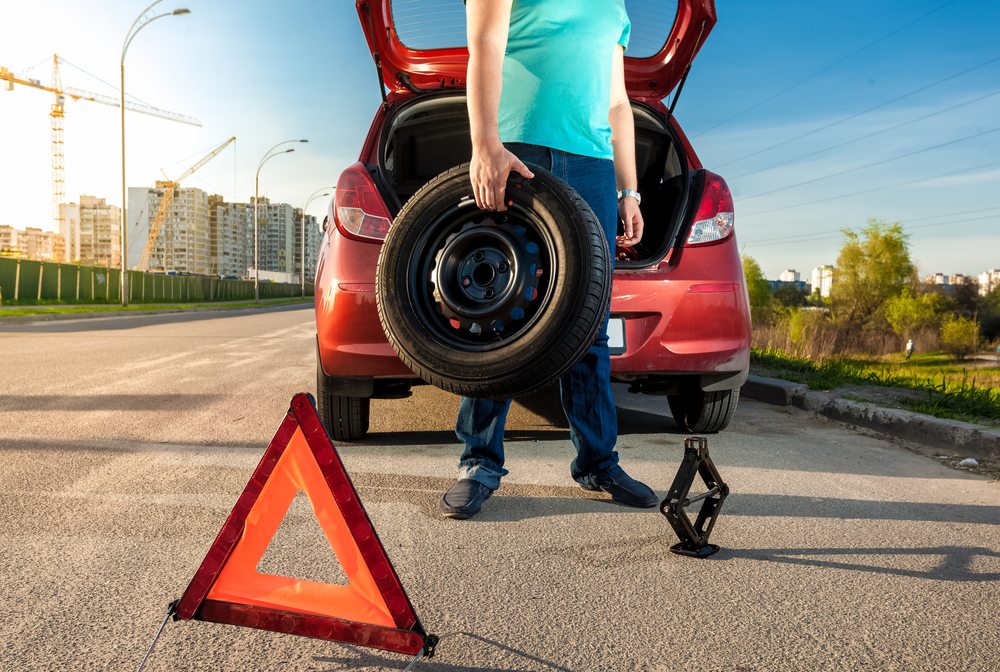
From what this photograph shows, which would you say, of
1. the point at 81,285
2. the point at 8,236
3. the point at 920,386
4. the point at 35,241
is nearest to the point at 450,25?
the point at 920,386

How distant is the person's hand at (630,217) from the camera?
10.7 ft

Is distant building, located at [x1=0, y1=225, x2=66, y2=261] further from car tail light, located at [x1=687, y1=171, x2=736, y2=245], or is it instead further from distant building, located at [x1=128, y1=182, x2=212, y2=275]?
car tail light, located at [x1=687, y1=171, x2=736, y2=245]

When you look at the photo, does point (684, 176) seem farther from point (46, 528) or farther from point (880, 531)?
point (46, 528)

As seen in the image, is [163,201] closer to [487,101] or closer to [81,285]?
[81,285]

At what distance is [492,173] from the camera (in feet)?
8.18

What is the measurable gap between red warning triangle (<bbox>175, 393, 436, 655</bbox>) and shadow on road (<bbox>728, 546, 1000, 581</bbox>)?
1301 millimetres

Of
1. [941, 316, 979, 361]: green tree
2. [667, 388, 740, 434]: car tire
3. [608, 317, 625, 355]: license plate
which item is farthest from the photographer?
[941, 316, 979, 361]: green tree

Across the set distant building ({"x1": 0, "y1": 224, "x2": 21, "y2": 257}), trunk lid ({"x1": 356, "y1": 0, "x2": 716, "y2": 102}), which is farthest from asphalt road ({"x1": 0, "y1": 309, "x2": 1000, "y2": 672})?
distant building ({"x1": 0, "y1": 224, "x2": 21, "y2": 257})

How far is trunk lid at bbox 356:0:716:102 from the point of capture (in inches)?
154

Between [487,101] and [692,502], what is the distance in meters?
1.47

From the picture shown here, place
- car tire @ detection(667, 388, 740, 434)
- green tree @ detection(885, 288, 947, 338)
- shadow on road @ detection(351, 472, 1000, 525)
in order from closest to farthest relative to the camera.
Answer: shadow on road @ detection(351, 472, 1000, 525) < car tire @ detection(667, 388, 740, 434) < green tree @ detection(885, 288, 947, 338)

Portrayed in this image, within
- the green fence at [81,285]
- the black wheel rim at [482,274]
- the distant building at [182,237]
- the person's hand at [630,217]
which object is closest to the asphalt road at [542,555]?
the black wheel rim at [482,274]

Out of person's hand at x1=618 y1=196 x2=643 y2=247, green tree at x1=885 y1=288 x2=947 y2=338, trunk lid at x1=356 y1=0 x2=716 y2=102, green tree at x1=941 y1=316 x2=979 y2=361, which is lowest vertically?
green tree at x1=941 y1=316 x2=979 y2=361

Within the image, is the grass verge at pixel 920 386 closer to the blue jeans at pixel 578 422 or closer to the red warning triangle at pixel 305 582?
the blue jeans at pixel 578 422
